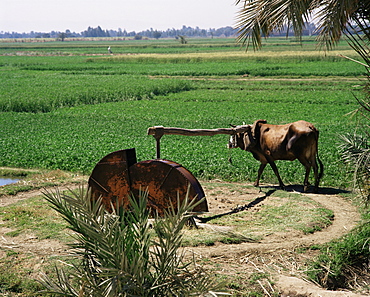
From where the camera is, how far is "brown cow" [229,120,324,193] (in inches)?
451

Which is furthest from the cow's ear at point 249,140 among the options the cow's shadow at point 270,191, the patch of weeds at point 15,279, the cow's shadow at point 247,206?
the patch of weeds at point 15,279

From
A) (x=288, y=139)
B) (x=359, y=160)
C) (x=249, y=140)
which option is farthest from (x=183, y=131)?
(x=359, y=160)

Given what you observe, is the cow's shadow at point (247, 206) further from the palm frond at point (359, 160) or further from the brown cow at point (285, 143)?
the palm frond at point (359, 160)

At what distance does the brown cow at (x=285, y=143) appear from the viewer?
37.6 feet

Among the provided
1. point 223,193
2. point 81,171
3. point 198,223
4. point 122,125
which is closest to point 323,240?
point 198,223

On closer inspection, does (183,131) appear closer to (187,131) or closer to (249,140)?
(187,131)

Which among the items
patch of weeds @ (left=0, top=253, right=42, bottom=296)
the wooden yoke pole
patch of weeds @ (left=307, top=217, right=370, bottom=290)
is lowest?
patch of weeds @ (left=307, top=217, right=370, bottom=290)

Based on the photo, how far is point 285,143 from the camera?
11.7m

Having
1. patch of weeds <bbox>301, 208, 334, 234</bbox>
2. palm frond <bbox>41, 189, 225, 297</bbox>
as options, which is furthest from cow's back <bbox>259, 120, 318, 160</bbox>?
palm frond <bbox>41, 189, 225, 297</bbox>

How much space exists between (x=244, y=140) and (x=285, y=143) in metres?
1.14

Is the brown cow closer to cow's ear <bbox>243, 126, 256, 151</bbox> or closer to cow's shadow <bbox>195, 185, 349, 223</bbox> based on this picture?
cow's ear <bbox>243, 126, 256, 151</bbox>

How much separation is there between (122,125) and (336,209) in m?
13.8

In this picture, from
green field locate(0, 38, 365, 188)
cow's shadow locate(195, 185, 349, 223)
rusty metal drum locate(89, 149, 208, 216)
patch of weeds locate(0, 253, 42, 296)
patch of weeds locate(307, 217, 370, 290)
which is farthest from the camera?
green field locate(0, 38, 365, 188)

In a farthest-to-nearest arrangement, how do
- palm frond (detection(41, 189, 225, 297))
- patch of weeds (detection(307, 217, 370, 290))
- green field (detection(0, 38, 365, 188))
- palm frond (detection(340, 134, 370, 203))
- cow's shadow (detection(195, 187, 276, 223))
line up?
1. green field (detection(0, 38, 365, 188))
2. cow's shadow (detection(195, 187, 276, 223))
3. palm frond (detection(340, 134, 370, 203))
4. patch of weeds (detection(307, 217, 370, 290))
5. palm frond (detection(41, 189, 225, 297))
